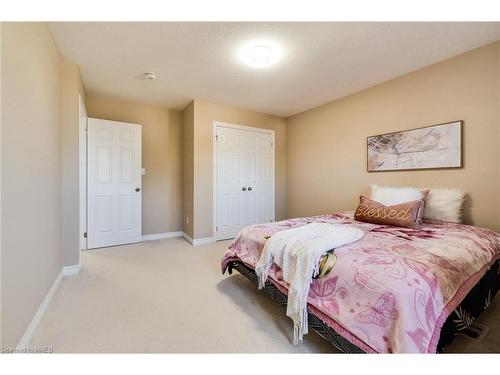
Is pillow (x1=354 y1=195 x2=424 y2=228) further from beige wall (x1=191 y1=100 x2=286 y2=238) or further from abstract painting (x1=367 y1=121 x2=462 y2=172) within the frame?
beige wall (x1=191 y1=100 x2=286 y2=238)

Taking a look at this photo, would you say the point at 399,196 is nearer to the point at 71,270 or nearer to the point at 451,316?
the point at 451,316

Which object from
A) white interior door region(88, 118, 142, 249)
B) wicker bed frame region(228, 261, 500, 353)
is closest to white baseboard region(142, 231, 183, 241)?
white interior door region(88, 118, 142, 249)

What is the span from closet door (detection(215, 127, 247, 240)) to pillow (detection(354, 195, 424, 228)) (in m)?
2.17

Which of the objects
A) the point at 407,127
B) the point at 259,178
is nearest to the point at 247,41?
the point at 407,127

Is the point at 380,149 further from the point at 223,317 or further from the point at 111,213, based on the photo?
the point at 111,213

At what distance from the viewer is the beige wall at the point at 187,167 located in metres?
3.62

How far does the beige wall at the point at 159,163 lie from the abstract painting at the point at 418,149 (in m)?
3.26

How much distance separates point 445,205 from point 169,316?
274 cm

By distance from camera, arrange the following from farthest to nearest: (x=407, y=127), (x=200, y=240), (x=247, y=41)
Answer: (x=200, y=240)
(x=407, y=127)
(x=247, y=41)

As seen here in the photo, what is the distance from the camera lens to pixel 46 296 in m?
1.79

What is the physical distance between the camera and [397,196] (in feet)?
7.64

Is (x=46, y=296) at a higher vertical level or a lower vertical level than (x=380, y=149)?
lower
